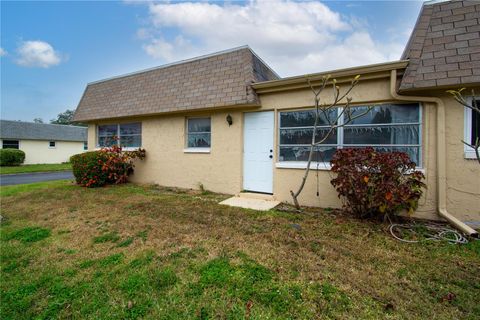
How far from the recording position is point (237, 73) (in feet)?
22.6

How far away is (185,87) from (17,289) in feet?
21.8

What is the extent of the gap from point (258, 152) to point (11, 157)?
2646cm

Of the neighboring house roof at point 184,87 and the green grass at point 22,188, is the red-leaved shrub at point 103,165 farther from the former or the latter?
the neighboring house roof at point 184,87

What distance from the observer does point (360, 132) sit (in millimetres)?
5473

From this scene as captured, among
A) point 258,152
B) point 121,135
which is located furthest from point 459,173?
point 121,135

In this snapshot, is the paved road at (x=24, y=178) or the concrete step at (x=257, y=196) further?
the paved road at (x=24, y=178)

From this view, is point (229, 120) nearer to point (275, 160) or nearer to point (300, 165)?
point (275, 160)

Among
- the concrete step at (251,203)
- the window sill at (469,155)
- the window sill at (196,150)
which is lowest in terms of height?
the concrete step at (251,203)

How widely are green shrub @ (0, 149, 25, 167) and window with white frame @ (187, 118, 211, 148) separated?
2347cm

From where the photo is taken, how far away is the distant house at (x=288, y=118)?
454 cm

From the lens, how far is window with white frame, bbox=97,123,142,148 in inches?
371

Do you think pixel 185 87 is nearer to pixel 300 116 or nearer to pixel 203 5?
pixel 203 5

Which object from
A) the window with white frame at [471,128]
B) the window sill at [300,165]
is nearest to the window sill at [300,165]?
the window sill at [300,165]

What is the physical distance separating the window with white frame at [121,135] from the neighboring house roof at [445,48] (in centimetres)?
914
